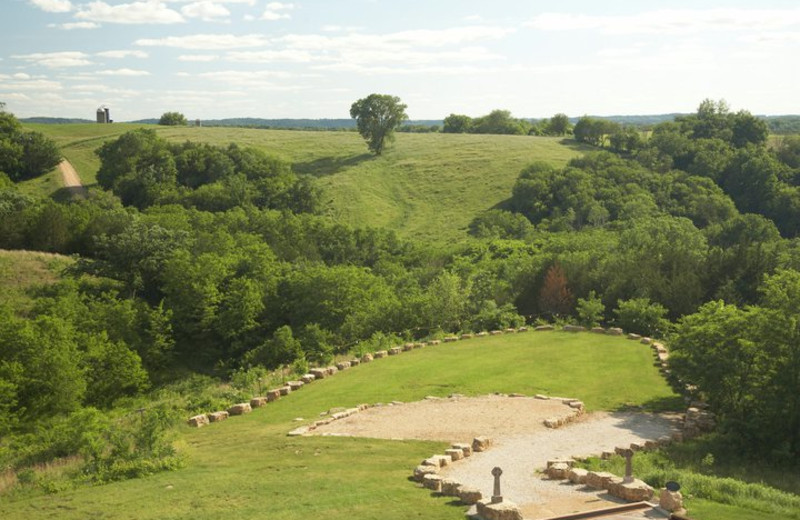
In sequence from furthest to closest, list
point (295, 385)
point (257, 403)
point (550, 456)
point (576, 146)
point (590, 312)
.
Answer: point (576, 146) → point (590, 312) → point (295, 385) → point (257, 403) → point (550, 456)

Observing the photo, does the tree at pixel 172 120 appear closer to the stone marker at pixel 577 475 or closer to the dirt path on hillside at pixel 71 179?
the dirt path on hillside at pixel 71 179

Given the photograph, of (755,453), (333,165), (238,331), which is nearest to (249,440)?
(755,453)

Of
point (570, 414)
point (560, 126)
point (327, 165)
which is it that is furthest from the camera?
point (560, 126)

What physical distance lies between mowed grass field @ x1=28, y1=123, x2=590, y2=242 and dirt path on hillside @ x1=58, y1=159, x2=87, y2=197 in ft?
3.57

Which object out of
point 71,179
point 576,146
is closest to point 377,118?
point 576,146

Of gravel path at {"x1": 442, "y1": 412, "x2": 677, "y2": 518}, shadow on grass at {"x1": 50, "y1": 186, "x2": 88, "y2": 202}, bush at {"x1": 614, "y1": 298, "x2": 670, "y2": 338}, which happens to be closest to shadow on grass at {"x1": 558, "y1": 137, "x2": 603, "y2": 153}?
shadow on grass at {"x1": 50, "y1": 186, "x2": 88, "y2": 202}

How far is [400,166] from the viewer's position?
11725 cm

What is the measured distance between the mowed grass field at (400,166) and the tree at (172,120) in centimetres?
2484

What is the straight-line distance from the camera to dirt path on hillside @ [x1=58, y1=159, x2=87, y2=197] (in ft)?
297

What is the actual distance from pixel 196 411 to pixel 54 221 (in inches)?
1590

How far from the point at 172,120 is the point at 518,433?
153 metres

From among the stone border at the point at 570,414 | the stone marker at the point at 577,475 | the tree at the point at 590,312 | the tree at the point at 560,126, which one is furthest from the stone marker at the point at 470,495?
the tree at the point at 560,126

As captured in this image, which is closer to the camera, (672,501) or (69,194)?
(672,501)

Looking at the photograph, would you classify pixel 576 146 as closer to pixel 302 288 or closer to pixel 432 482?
pixel 302 288
